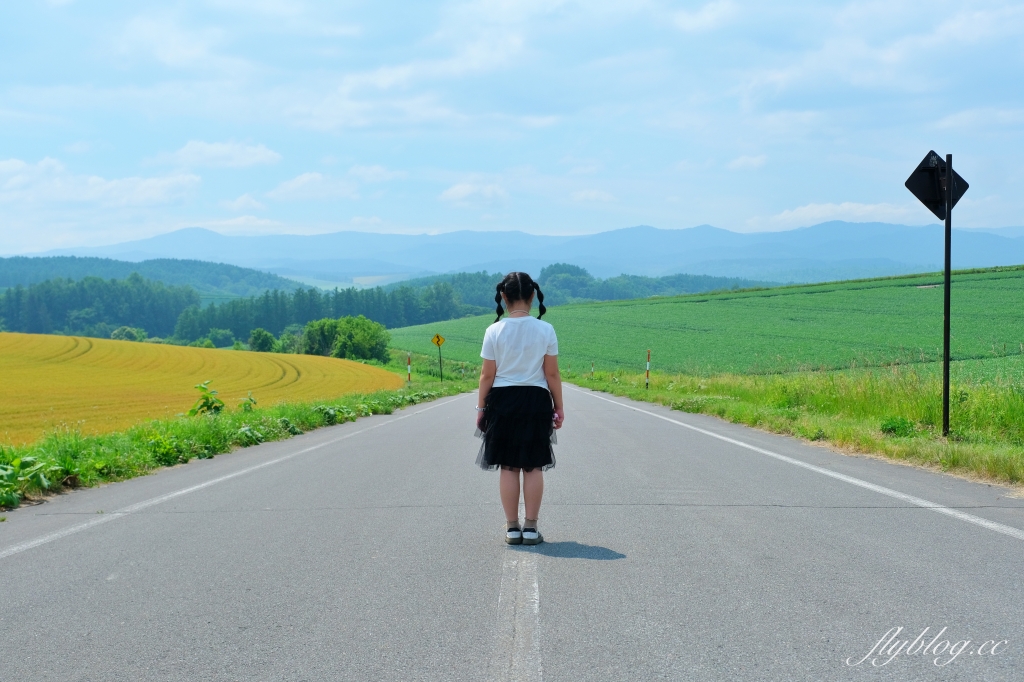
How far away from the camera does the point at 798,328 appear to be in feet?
210

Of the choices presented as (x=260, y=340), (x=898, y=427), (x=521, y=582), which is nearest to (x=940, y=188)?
(x=898, y=427)

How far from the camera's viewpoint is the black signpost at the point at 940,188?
33.9ft

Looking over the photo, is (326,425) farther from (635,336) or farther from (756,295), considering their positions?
(756,295)

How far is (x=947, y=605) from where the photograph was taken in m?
3.85

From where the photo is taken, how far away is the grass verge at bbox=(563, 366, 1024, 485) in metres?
8.56

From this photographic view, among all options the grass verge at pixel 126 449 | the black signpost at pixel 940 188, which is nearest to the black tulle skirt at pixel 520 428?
the grass verge at pixel 126 449

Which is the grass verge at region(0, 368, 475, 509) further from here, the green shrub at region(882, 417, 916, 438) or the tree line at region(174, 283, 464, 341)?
the tree line at region(174, 283, 464, 341)

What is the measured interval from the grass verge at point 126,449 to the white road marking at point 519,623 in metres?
5.22

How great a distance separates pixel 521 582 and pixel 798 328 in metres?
63.7

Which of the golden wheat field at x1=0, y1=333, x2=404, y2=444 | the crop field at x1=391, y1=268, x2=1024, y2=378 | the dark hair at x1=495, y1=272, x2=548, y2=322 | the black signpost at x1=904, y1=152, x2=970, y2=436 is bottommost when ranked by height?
the golden wheat field at x1=0, y1=333, x2=404, y2=444

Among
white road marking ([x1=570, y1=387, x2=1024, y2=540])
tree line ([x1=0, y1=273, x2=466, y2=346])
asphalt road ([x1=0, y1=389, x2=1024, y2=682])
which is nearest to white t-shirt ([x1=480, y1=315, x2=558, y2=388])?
asphalt road ([x1=0, y1=389, x2=1024, y2=682])

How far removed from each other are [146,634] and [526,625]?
66.6 inches

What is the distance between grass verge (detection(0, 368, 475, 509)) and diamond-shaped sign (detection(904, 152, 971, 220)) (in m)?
10.1

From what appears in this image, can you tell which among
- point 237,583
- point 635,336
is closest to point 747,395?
point 237,583
